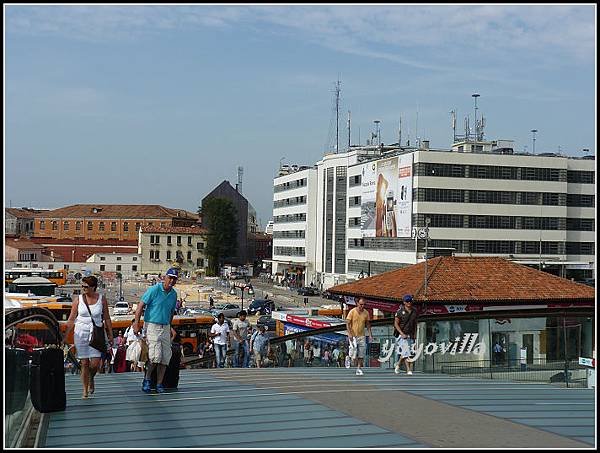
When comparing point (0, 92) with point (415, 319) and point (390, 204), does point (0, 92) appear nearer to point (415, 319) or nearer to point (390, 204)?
point (415, 319)

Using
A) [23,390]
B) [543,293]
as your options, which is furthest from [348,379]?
[543,293]

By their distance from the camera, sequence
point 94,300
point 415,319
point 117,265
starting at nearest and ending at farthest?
point 94,300 < point 415,319 < point 117,265

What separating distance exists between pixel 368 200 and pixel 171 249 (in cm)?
5125

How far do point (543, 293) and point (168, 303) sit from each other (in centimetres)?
2691

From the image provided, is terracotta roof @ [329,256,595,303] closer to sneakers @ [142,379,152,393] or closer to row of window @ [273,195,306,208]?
sneakers @ [142,379,152,393]

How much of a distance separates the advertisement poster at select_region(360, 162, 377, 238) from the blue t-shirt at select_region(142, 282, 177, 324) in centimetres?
7146

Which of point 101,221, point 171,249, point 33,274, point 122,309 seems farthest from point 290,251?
point 122,309

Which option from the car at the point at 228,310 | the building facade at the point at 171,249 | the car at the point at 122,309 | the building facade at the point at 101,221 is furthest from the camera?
the building facade at the point at 101,221

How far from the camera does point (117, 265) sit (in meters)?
124

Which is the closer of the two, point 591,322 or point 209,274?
point 591,322

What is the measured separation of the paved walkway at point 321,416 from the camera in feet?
24.5

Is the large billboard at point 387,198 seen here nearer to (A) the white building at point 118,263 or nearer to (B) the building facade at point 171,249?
(B) the building facade at point 171,249

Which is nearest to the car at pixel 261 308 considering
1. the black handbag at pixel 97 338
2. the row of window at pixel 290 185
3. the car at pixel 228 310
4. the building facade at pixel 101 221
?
the car at pixel 228 310

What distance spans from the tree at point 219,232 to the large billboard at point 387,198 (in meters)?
44.0
